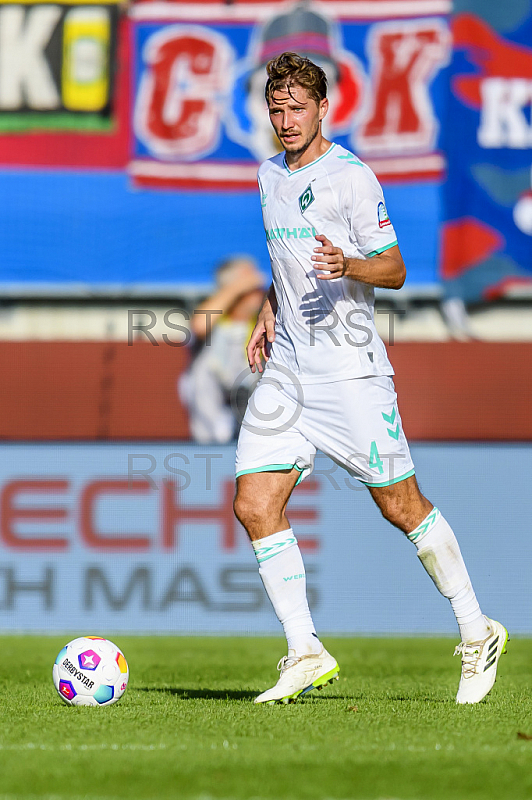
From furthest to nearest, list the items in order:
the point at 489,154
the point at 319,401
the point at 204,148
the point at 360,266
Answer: the point at 204,148 → the point at 489,154 → the point at 319,401 → the point at 360,266

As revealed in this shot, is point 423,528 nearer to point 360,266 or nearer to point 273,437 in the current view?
point 273,437

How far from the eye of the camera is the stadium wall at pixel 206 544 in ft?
25.8

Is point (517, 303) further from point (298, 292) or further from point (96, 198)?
point (298, 292)

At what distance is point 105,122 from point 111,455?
5.56 m

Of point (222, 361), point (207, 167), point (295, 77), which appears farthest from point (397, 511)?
point (207, 167)

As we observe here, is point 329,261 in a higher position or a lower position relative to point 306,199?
lower

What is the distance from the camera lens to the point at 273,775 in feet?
9.68

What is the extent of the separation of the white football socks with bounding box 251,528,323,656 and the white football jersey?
584mm

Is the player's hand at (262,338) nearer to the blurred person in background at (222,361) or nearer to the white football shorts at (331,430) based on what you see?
the white football shorts at (331,430)

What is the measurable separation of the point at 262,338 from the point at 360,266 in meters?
0.69

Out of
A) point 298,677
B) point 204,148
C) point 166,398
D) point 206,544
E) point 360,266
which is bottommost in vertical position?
point 206,544

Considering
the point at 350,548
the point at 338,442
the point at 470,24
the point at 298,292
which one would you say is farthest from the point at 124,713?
the point at 470,24

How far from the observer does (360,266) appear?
3.96 meters

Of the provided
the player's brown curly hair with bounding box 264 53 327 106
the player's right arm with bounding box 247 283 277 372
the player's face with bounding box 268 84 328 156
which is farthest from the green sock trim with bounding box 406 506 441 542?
the player's brown curly hair with bounding box 264 53 327 106
